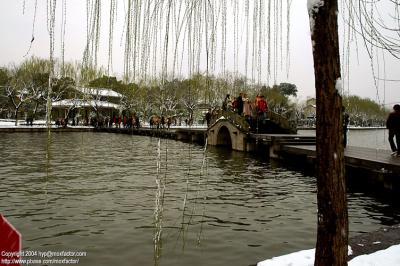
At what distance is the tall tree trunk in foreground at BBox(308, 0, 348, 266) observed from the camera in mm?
2338

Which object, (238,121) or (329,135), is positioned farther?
(238,121)

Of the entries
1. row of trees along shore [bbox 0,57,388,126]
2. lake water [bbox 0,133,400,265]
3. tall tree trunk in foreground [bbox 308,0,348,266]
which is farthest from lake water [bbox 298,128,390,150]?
tall tree trunk in foreground [bbox 308,0,348,266]

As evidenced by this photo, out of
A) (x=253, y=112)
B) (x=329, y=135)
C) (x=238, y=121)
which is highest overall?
(x=253, y=112)

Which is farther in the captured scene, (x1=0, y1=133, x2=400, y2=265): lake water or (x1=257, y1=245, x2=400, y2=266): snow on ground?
(x1=0, y1=133, x2=400, y2=265): lake water

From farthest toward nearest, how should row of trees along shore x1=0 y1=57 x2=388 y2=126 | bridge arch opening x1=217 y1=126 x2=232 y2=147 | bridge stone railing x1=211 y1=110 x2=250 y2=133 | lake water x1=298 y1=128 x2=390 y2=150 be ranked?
1. bridge arch opening x1=217 y1=126 x2=232 y2=147
2. lake water x1=298 y1=128 x2=390 y2=150
3. bridge stone railing x1=211 y1=110 x2=250 y2=133
4. row of trees along shore x1=0 y1=57 x2=388 y2=126

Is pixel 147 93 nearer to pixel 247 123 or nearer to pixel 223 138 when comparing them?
pixel 247 123

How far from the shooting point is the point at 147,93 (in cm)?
509

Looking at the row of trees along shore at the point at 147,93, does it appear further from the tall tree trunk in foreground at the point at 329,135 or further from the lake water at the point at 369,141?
the lake water at the point at 369,141

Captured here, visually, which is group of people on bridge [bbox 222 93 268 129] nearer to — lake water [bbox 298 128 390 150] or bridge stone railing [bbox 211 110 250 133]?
bridge stone railing [bbox 211 110 250 133]

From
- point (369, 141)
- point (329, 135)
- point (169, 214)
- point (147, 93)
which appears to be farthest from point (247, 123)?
point (329, 135)

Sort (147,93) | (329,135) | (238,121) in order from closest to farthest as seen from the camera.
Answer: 1. (329,135)
2. (147,93)
3. (238,121)

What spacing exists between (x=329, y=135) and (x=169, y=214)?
7.27 m

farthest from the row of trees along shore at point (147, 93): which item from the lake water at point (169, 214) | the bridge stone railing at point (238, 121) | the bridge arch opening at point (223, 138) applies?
the bridge arch opening at point (223, 138)

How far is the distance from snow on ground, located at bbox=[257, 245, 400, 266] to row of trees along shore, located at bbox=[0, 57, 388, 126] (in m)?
1.79
